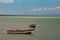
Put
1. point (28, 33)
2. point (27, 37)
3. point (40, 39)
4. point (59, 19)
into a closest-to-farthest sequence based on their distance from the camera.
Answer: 1. point (40, 39)
2. point (27, 37)
3. point (28, 33)
4. point (59, 19)

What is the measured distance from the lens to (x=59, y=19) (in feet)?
16.1

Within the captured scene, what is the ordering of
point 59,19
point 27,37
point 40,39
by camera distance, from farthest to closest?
point 59,19
point 27,37
point 40,39

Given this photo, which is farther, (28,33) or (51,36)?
(28,33)

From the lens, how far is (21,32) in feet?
9.08

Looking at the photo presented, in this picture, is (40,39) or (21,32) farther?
(21,32)

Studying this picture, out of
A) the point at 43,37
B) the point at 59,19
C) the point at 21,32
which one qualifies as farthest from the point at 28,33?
the point at 59,19

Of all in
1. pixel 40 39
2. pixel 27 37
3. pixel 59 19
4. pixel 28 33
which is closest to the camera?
pixel 40 39

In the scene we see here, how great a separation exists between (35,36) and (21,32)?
0.32 metres

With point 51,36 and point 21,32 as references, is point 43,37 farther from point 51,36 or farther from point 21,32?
point 21,32

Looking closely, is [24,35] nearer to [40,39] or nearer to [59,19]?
[40,39]

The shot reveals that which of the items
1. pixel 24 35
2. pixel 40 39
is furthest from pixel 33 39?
pixel 24 35

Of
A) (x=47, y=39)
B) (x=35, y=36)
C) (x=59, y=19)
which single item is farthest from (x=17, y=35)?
(x=59, y=19)

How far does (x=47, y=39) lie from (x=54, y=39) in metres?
0.11

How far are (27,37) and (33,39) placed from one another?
168mm
